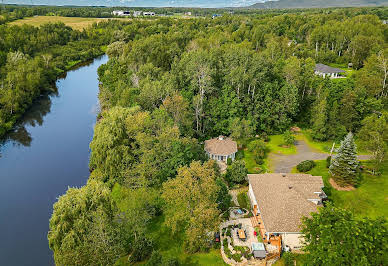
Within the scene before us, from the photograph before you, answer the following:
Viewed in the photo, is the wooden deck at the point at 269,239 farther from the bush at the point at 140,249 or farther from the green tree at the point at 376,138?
the green tree at the point at 376,138

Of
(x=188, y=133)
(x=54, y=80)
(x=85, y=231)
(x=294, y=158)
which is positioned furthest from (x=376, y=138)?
(x=54, y=80)

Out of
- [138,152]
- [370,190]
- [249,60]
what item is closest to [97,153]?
[138,152]

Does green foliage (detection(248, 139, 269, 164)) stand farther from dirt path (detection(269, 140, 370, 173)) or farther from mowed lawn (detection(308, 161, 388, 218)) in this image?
mowed lawn (detection(308, 161, 388, 218))

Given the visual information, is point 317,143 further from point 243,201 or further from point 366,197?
point 243,201

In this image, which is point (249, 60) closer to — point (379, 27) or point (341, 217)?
point (341, 217)

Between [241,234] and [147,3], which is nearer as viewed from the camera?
[241,234]
